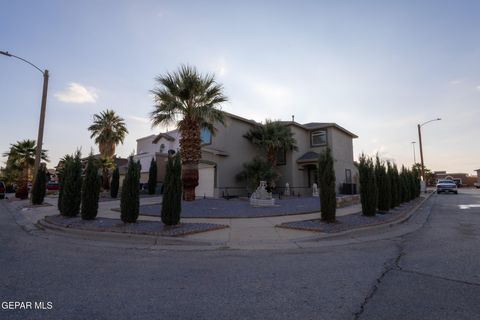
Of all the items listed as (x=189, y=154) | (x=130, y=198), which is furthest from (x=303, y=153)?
(x=130, y=198)

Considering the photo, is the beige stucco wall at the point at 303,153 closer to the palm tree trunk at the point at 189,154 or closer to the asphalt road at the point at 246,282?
the palm tree trunk at the point at 189,154

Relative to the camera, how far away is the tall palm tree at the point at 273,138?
2189 cm

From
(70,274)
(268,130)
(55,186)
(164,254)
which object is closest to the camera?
(70,274)

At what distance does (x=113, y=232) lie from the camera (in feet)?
25.3

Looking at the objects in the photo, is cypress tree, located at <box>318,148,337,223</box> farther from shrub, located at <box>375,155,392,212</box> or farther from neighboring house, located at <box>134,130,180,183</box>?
neighboring house, located at <box>134,130,180,183</box>

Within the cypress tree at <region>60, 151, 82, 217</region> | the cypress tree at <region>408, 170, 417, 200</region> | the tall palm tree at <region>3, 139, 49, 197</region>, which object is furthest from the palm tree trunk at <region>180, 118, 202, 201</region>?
the tall palm tree at <region>3, 139, 49, 197</region>

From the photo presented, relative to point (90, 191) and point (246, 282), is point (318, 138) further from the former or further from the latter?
point (246, 282)

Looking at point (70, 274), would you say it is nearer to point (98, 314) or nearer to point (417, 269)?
point (98, 314)

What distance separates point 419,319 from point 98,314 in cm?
375

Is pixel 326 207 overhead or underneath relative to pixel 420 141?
underneath

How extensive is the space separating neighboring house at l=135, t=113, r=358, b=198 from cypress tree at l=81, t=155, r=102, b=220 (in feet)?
32.0

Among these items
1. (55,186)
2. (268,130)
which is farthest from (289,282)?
(55,186)

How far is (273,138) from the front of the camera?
21891 mm

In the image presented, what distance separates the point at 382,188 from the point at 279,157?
13.3m
